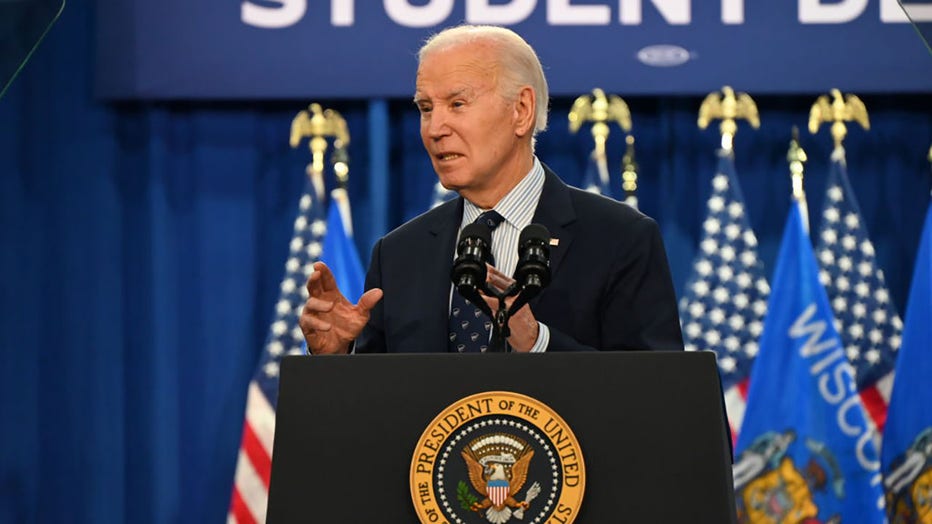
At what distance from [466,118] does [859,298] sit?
347cm

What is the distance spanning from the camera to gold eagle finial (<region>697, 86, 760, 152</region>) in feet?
18.7

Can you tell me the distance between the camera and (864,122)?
18.6 feet

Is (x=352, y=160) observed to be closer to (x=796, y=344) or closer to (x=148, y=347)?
(x=148, y=347)

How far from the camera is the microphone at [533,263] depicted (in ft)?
6.63

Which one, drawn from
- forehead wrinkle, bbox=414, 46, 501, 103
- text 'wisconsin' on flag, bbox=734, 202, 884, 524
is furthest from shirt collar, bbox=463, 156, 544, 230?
text 'wisconsin' on flag, bbox=734, 202, 884, 524

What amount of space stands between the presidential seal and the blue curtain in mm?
3989

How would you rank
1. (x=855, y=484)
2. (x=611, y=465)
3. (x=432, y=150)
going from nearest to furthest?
(x=611, y=465) < (x=432, y=150) < (x=855, y=484)

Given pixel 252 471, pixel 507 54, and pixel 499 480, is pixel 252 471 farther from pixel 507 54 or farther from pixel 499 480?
pixel 499 480

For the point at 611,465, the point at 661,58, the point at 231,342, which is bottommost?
the point at 611,465

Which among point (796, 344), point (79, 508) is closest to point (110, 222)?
point (79, 508)

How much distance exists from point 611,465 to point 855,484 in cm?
372

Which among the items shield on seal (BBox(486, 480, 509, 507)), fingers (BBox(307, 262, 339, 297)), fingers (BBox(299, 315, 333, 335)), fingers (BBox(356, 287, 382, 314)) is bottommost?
shield on seal (BBox(486, 480, 509, 507))

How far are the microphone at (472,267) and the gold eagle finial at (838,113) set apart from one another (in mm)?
3956

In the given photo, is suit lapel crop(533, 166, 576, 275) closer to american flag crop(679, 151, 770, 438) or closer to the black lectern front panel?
the black lectern front panel
